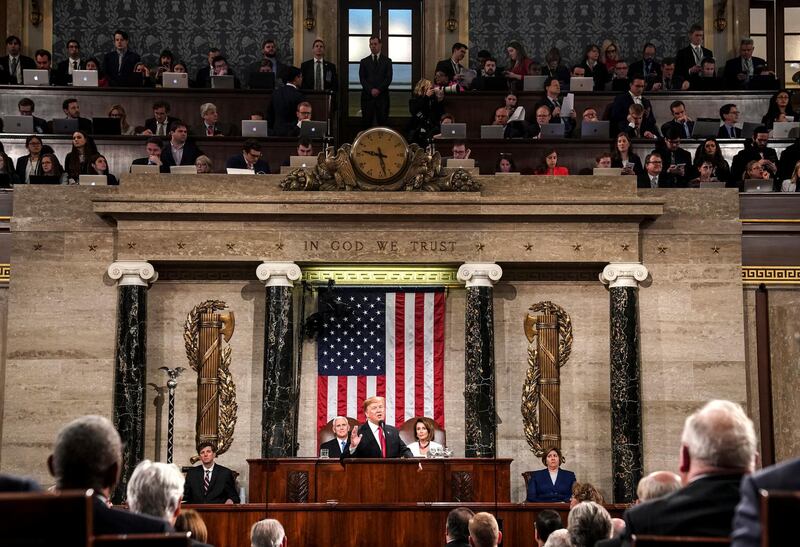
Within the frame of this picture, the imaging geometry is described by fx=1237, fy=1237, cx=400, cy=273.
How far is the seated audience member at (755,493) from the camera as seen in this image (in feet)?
10.4

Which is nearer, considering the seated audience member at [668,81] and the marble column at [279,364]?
the marble column at [279,364]

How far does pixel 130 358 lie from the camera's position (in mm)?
14070

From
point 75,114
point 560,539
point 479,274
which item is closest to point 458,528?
point 560,539

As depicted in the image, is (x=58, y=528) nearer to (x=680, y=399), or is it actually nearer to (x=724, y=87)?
(x=680, y=399)

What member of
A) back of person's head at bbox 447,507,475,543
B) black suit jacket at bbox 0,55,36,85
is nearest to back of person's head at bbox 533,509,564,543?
back of person's head at bbox 447,507,475,543

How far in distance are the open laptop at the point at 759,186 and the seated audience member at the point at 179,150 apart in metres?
6.73

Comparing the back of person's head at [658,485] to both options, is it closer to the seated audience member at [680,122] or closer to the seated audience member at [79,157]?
the seated audience member at [79,157]

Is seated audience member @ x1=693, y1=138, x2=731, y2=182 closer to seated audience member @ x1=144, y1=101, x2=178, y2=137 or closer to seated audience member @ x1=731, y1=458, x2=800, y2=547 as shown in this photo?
seated audience member @ x1=144, y1=101, x2=178, y2=137

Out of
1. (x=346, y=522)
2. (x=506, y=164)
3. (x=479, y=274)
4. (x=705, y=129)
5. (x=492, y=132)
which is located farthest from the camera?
(x=705, y=129)

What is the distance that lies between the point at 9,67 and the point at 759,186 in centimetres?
1075

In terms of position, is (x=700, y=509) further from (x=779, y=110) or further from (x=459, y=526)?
(x=779, y=110)

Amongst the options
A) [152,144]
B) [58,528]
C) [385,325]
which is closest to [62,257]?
[152,144]

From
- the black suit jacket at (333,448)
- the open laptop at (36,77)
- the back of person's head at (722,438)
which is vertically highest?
the open laptop at (36,77)

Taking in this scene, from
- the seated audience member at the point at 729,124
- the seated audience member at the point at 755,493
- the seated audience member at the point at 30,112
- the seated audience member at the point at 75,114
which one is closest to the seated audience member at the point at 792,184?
the seated audience member at the point at 729,124
